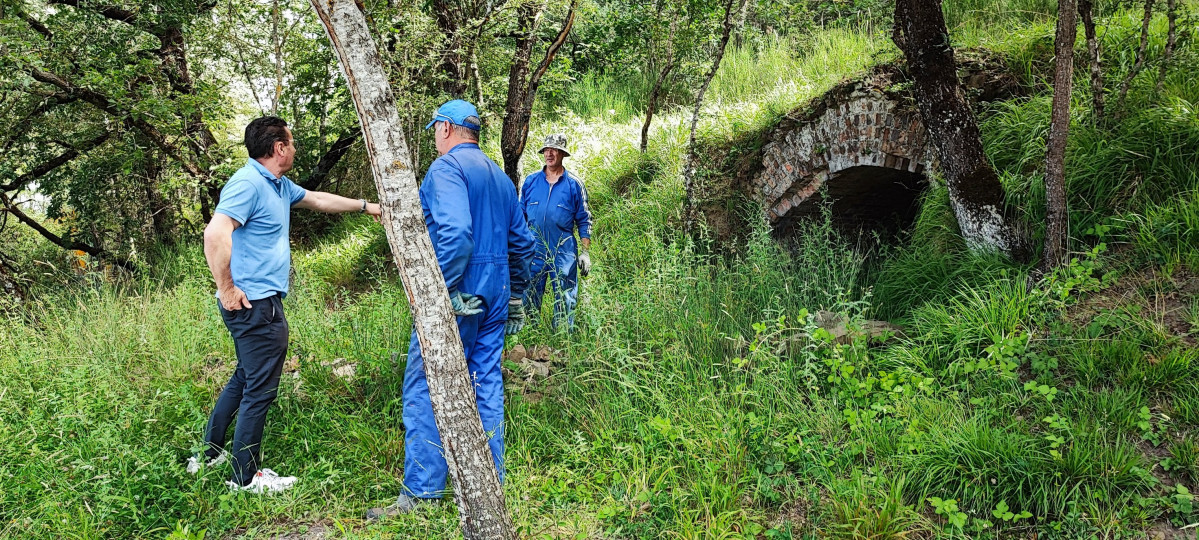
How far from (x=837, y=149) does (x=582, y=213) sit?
97.0 inches

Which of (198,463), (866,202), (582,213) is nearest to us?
(198,463)

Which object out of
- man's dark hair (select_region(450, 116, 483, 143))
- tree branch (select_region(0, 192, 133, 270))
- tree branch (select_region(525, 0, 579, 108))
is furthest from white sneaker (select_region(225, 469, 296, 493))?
tree branch (select_region(0, 192, 133, 270))

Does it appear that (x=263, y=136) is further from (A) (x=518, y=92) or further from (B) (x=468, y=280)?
(A) (x=518, y=92)

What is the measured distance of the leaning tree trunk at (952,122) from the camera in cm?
483

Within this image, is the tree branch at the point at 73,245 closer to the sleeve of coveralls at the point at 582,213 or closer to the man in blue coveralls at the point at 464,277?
the sleeve of coveralls at the point at 582,213

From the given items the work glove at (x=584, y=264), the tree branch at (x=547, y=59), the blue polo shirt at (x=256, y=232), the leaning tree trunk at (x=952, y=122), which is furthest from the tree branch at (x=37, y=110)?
the leaning tree trunk at (x=952, y=122)

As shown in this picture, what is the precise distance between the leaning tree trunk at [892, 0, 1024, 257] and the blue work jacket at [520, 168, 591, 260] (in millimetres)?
2819

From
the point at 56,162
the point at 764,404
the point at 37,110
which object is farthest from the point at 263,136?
the point at 56,162

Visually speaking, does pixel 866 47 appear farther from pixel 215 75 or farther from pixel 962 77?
pixel 215 75

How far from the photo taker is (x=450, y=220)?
3.64m

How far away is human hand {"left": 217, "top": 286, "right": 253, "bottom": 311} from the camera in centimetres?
373

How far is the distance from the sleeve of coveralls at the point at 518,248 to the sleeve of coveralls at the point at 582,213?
2062 millimetres

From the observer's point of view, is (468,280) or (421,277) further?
(468,280)

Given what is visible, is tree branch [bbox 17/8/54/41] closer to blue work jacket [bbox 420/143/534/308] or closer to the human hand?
the human hand
